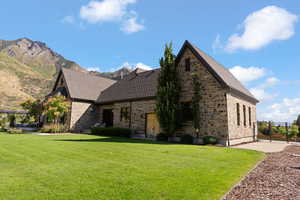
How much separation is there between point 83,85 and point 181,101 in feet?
46.9

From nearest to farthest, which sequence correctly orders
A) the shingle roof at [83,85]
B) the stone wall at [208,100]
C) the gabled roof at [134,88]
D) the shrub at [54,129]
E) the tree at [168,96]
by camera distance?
the stone wall at [208,100], the tree at [168,96], the gabled roof at [134,88], the shrub at [54,129], the shingle roof at [83,85]

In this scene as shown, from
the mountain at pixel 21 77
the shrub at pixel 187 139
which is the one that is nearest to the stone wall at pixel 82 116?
the mountain at pixel 21 77

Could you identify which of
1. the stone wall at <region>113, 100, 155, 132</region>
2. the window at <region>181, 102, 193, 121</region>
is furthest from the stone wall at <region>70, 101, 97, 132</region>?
the window at <region>181, 102, 193, 121</region>

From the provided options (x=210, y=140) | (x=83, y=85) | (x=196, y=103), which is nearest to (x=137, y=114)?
(x=196, y=103)

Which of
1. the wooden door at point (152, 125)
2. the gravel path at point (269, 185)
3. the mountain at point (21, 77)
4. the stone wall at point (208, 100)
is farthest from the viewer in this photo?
the mountain at point (21, 77)

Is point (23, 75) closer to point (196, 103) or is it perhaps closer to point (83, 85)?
point (83, 85)

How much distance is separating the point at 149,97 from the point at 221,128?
700 cm

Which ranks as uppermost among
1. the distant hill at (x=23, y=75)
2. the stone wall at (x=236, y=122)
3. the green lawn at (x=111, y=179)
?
the distant hill at (x=23, y=75)

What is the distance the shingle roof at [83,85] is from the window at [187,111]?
1233 centimetres

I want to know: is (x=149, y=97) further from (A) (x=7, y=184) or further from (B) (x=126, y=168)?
(A) (x=7, y=184)

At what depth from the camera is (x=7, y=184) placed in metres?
3.72

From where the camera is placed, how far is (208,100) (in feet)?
44.6

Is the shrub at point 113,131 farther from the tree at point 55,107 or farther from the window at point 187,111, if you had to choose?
the window at point 187,111

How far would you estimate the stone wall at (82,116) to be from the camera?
66.7 ft
